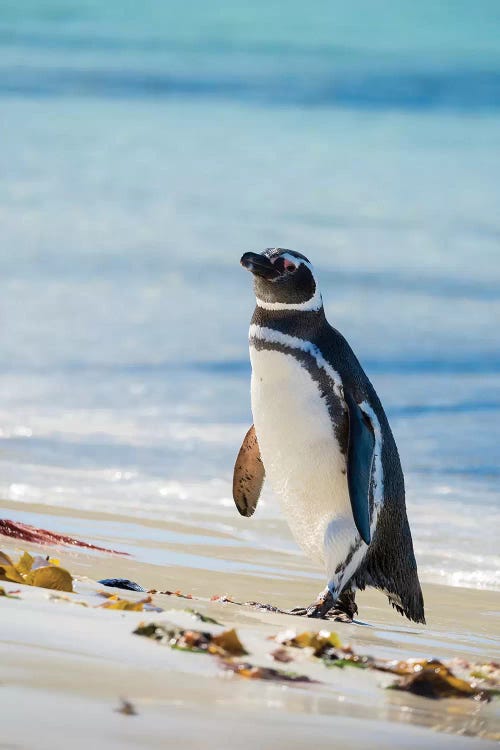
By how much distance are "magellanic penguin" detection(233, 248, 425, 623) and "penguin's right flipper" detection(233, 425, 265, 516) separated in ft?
1.30

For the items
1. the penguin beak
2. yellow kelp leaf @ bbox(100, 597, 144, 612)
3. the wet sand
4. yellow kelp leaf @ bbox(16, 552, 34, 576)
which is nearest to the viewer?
the wet sand

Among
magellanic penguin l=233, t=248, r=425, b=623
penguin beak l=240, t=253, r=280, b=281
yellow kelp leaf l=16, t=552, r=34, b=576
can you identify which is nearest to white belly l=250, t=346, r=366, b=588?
magellanic penguin l=233, t=248, r=425, b=623

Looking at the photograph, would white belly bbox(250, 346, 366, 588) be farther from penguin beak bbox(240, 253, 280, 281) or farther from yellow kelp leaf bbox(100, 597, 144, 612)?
yellow kelp leaf bbox(100, 597, 144, 612)

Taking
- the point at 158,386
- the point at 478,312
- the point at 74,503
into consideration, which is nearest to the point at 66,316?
the point at 478,312

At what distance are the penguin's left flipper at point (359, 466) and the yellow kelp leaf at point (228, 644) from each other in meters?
1.43

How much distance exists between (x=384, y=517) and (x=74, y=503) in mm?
2680

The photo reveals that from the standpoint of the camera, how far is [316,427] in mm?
4488

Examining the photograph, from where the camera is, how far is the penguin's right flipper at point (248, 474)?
5.04 m

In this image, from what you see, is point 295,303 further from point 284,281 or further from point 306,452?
point 306,452

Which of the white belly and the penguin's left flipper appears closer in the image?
the penguin's left flipper

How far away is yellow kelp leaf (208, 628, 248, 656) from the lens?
2850mm

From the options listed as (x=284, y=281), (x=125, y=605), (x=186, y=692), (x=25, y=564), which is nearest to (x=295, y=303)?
(x=284, y=281)

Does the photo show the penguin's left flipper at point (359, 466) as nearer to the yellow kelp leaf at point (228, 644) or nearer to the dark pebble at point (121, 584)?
the dark pebble at point (121, 584)

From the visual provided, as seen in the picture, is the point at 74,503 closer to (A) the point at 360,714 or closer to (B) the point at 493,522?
(B) the point at 493,522
